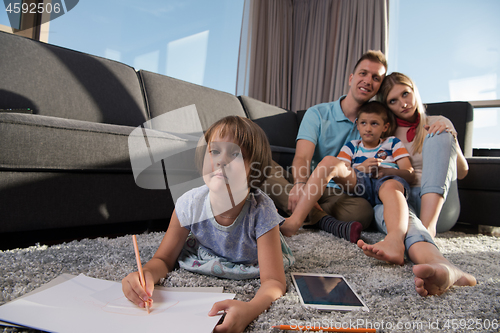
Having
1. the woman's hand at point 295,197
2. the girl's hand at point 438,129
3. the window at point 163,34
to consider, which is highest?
the window at point 163,34

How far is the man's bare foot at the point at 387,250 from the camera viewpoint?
709mm

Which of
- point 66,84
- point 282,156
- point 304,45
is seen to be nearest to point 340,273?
point 282,156

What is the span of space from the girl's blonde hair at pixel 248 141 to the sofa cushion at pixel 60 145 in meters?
0.51

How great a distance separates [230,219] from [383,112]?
0.92 metres

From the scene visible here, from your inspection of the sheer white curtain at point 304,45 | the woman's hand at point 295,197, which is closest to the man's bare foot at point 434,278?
the woman's hand at point 295,197

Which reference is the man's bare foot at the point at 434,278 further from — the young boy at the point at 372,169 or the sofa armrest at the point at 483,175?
the sofa armrest at the point at 483,175

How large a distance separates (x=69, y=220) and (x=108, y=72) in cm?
89

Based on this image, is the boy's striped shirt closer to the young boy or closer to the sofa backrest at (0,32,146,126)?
the young boy

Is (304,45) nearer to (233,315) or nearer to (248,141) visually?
(248,141)

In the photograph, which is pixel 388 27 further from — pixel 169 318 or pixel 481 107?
pixel 169 318

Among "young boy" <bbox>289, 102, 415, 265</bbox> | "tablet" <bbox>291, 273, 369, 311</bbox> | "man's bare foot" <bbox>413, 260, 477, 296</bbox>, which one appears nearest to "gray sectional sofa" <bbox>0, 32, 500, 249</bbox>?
"young boy" <bbox>289, 102, 415, 265</bbox>

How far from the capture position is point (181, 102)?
1.77m

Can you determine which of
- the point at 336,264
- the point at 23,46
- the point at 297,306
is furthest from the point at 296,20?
the point at 297,306

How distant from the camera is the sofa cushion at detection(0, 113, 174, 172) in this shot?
2.72 ft
